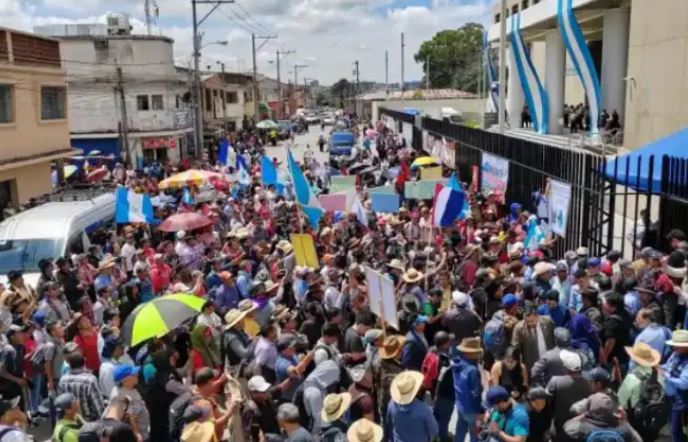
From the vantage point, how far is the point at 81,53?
4469 centimetres

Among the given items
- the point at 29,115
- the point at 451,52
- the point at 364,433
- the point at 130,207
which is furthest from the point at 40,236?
the point at 451,52

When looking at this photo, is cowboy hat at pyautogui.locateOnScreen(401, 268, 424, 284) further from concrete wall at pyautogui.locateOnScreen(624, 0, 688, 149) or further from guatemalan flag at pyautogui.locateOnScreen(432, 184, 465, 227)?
concrete wall at pyautogui.locateOnScreen(624, 0, 688, 149)

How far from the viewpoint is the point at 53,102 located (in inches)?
1003

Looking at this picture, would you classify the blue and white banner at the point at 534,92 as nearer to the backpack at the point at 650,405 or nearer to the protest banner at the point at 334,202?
the protest banner at the point at 334,202

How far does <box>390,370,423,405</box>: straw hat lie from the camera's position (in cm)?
559

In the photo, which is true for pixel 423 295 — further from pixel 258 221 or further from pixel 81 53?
pixel 81 53

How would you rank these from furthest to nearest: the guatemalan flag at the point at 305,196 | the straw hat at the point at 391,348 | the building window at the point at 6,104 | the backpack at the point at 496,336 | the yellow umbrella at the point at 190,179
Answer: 1. the building window at the point at 6,104
2. the yellow umbrella at the point at 190,179
3. the guatemalan flag at the point at 305,196
4. the backpack at the point at 496,336
5. the straw hat at the point at 391,348

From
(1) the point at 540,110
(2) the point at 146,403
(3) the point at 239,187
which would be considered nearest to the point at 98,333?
(2) the point at 146,403

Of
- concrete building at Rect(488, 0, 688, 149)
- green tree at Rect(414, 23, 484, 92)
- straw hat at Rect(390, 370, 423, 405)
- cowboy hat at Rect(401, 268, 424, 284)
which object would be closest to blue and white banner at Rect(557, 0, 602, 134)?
concrete building at Rect(488, 0, 688, 149)

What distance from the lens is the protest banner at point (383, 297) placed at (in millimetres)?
7410

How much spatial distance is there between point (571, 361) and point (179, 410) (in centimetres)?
306

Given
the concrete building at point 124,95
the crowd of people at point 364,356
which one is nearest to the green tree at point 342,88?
the concrete building at point 124,95

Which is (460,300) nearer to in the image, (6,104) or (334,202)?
(334,202)

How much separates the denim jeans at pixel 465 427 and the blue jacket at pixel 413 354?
0.59 m
